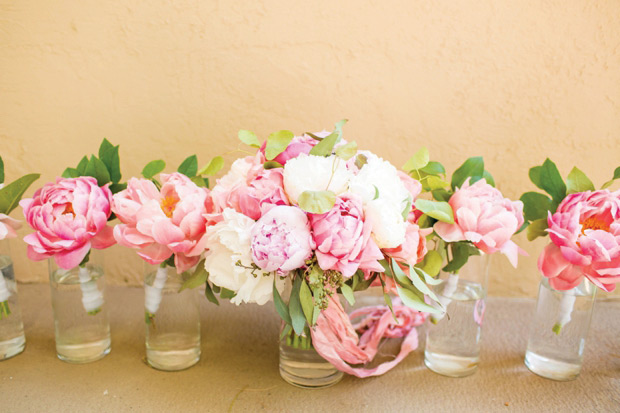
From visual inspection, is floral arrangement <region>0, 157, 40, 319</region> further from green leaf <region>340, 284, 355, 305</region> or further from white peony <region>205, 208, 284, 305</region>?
green leaf <region>340, 284, 355, 305</region>

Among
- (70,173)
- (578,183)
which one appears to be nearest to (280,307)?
(70,173)

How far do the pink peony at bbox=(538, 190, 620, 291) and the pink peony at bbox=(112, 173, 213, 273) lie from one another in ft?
1.86

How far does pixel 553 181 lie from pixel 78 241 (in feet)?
2.64

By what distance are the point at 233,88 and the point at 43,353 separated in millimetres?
Answer: 644

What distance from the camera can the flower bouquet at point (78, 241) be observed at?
85 centimetres

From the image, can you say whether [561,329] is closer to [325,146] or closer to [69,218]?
[325,146]

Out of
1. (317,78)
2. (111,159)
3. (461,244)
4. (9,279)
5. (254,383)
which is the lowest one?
(254,383)

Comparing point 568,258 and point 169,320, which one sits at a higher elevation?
point 568,258

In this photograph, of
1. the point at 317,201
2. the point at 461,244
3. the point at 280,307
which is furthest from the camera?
the point at 461,244

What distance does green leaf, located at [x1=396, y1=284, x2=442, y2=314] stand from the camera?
0.77 meters

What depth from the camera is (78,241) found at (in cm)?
86

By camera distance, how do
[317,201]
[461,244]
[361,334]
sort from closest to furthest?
[317,201] < [461,244] < [361,334]

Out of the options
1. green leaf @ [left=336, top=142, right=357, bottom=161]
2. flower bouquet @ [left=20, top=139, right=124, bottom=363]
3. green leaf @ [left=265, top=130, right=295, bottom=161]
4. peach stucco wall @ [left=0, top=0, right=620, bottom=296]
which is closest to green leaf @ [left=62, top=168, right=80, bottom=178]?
flower bouquet @ [left=20, top=139, right=124, bottom=363]

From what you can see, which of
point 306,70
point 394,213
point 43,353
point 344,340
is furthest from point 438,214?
point 43,353
